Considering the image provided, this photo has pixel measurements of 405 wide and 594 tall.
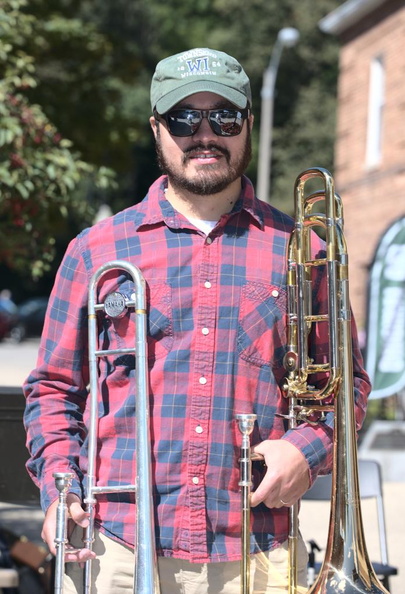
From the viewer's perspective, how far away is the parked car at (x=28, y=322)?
32.2 m

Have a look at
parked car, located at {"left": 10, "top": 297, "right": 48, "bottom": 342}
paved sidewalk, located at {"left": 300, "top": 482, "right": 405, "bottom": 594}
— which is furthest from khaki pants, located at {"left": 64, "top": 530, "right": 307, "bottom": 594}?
parked car, located at {"left": 10, "top": 297, "right": 48, "bottom": 342}

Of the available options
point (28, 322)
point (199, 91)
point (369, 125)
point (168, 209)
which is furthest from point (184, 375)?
point (28, 322)

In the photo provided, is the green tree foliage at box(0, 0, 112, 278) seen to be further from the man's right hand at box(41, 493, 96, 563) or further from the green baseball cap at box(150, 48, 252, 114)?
the man's right hand at box(41, 493, 96, 563)

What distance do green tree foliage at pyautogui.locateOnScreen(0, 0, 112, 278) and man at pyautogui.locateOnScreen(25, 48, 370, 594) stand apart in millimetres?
2818

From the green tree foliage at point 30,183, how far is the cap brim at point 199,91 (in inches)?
113

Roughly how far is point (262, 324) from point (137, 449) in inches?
17.2

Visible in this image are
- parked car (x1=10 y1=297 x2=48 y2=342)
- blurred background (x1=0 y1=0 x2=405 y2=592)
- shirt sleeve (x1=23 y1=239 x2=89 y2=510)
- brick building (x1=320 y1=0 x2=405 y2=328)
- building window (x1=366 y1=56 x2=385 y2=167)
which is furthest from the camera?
parked car (x1=10 y1=297 x2=48 y2=342)

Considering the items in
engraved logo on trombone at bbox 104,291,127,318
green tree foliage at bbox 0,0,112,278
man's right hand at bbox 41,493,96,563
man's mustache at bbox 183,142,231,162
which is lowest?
man's right hand at bbox 41,493,96,563

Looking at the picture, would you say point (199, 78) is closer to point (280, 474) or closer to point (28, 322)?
point (280, 474)

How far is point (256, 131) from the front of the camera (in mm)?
43188

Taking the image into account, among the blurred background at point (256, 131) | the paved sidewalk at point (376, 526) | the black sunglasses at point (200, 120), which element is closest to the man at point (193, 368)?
the black sunglasses at point (200, 120)

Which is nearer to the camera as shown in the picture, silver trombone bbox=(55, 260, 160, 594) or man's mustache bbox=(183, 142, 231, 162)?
silver trombone bbox=(55, 260, 160, 594)

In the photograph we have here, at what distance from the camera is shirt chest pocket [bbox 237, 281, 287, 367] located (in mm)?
2582

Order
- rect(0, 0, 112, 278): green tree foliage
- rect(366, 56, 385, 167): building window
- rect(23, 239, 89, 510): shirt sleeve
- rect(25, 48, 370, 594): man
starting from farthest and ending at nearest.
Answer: rect(366, 56, 385, 167): building window → rect(0, 0, 112, 278): green tree foliage → rect(23, 239, 89, 510): shirt sleeve → rect(25, 48, 370, 594): man
